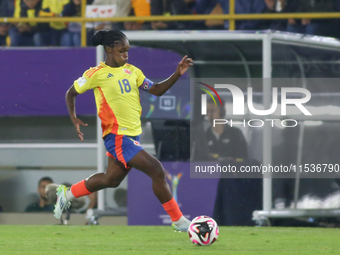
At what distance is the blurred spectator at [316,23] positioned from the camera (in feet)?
27.2

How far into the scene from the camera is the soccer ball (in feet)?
16.3

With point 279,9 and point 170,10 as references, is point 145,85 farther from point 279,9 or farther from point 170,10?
point 279,9

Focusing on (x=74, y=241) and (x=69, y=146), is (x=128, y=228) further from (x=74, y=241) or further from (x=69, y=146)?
(x=69, y=146)

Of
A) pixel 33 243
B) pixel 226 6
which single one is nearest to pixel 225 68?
pixel 226 6

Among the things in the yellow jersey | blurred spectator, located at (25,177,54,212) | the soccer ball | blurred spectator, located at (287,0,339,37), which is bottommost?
blurred spectator, located at (25,177,54,212)

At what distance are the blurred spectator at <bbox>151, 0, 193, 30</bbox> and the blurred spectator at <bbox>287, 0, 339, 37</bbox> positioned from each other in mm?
1343

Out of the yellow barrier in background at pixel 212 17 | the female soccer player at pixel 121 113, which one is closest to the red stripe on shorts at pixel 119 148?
the female soccer player at pixel 121 113

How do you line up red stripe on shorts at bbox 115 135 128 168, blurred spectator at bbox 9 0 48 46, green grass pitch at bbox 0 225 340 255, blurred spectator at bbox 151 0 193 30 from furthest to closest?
blurred spectator at bbox 9 0 48 46 → blurred spectator at bbox 151 0 193 30 → red stripe on shorts at bbox 115 135 128 168 → green grass pitch at bbox 0 225 340 255

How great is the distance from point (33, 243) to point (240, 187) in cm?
288

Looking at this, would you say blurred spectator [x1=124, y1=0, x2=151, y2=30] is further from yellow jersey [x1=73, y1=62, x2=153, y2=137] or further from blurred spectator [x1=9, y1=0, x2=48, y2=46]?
yellow jersey [x1=73, y1=62, x2=153, y2=137]

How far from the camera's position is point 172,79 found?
5.29 meters

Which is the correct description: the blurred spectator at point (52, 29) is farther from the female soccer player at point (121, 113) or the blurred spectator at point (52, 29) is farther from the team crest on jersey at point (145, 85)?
the team crest on jersey at point (145, 85)

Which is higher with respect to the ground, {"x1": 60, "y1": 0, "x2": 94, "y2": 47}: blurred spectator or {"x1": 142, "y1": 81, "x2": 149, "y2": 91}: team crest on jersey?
{"x1": 60, "y1": 0, "x2": 94, "y2": 47}: blurred spectator

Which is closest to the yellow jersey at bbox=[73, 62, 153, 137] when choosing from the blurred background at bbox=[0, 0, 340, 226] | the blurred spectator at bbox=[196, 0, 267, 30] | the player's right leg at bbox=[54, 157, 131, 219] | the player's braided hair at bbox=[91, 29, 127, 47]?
the player's braided hair at bbox=[91, 29, 127, 47]
